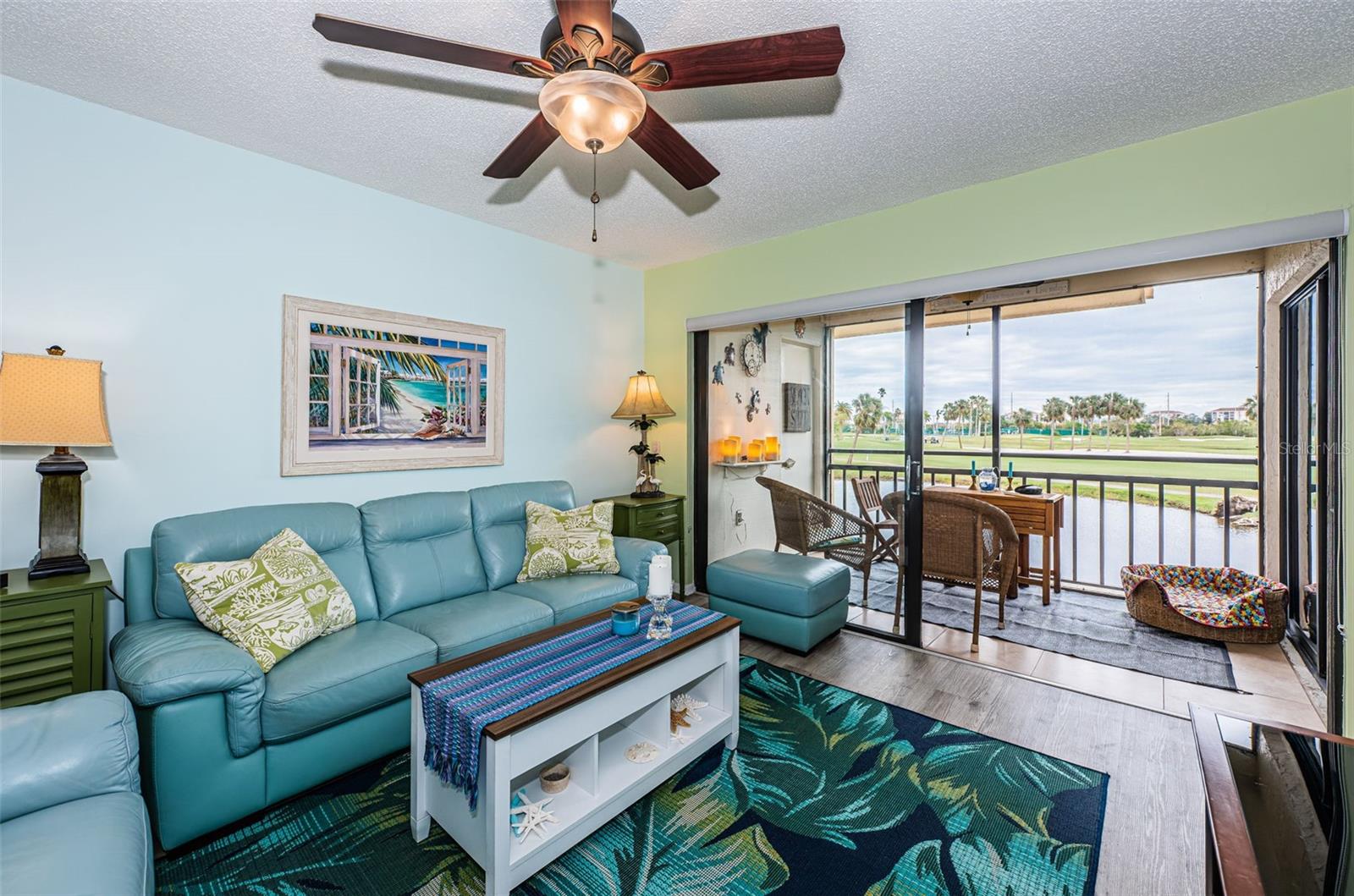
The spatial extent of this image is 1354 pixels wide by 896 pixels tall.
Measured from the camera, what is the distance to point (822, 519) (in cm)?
373

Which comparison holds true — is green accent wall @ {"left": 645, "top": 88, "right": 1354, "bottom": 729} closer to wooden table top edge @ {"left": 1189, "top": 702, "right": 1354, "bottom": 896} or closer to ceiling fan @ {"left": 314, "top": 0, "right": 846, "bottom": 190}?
wooden table top edge @ {"left": 1189, "top": 702, "right": 1354, "bottom": 896}

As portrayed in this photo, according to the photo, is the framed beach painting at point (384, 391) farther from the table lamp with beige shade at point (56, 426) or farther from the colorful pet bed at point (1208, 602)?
the colorful pet bed at point (1208, 602)

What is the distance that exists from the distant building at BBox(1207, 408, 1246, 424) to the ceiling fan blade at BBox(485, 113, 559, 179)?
4.85 metres

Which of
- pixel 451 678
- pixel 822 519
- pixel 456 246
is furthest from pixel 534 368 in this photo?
pixel 451 678

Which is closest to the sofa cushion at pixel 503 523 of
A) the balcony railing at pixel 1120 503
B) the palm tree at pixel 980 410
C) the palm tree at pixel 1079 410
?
the balcony railing at pixel 1120 503

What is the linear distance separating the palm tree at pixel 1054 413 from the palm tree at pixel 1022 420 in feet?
0.38

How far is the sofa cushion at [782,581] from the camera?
322 centimetres

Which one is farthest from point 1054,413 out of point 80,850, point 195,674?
point 80,850

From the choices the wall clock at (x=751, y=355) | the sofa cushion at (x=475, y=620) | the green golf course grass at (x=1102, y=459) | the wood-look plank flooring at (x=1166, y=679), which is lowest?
the wood-look plank flooring at (x=1166, y=679)

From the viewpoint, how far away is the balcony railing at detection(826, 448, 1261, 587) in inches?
152

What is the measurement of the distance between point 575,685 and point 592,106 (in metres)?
1.66

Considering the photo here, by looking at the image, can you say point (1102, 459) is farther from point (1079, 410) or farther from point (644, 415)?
point (644, 415)

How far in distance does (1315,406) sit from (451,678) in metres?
4.10

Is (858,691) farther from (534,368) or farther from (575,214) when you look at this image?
(575,214)
